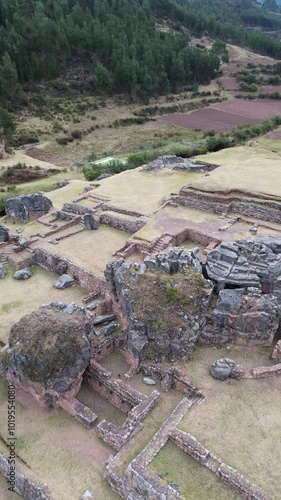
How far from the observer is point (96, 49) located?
200 ft

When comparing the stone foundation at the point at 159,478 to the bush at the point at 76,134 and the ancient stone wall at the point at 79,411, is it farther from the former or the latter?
the bush at the point at 76,134

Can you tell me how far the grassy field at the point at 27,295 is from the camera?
18.2 metres

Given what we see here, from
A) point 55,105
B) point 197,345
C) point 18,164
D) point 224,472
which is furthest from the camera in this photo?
point 55,105

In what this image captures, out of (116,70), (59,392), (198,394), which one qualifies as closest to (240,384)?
(198,394)

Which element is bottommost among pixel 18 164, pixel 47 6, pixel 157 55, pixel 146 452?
pixel 18 164

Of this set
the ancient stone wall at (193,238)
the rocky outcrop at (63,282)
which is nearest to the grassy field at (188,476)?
the rocky outcrop at (63,282)

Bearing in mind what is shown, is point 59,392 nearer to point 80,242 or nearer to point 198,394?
point 198,394

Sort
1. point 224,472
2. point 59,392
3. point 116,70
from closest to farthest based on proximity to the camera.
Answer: point 224,472
point 59,392
point 116,70

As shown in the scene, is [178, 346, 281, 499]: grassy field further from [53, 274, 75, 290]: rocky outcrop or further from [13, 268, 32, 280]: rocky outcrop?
[13, 268, 32, 280]: rocky outcrop

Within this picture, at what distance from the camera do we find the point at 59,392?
1405 cm

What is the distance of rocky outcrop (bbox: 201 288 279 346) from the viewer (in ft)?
51.9

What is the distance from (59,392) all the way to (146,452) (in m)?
3.72

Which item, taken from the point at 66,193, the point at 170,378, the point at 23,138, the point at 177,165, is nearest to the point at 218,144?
the point at 177,165

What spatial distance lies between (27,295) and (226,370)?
33.0 feet
